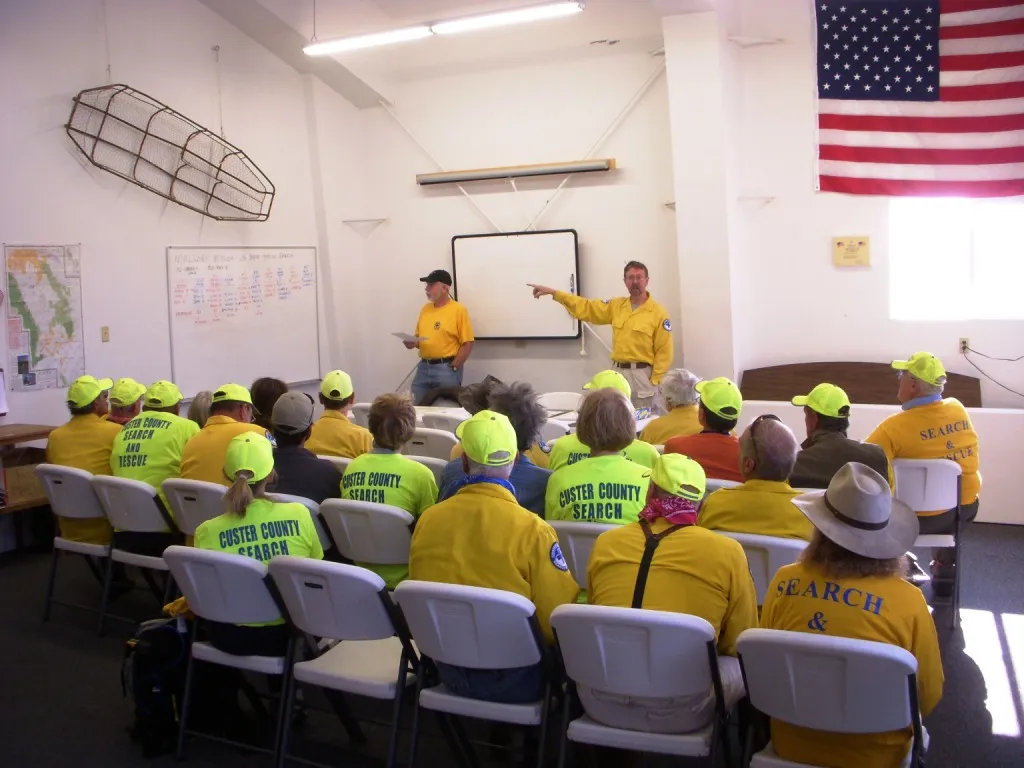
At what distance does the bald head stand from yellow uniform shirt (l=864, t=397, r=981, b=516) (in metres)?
1.63

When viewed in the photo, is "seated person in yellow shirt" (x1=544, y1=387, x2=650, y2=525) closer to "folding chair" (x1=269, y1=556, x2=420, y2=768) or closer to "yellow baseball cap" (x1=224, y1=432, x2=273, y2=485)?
"folding chair" (x1=269, y1=556, x2=420, y2=768)

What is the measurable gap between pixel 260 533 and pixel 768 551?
1.61 meters

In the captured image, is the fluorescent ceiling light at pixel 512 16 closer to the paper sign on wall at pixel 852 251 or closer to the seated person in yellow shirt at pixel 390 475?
the paper sign on wall at pixel 852 251

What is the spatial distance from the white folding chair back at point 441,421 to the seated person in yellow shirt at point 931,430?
234 cm

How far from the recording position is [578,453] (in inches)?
146

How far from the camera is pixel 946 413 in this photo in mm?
4285

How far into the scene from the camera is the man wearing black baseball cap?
25.8 feet

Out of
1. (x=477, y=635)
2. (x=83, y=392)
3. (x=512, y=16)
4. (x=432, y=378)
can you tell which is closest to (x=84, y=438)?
(x=83, y=392)

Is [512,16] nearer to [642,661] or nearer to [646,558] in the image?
[646,558]

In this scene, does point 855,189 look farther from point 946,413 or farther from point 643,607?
point 643,607

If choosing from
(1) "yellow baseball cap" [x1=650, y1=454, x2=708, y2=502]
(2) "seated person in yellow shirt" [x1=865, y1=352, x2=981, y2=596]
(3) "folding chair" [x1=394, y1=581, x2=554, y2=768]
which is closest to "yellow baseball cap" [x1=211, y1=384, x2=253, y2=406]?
(3) "folding chair" [x1=394, y1=581, x2=554, y2=768]

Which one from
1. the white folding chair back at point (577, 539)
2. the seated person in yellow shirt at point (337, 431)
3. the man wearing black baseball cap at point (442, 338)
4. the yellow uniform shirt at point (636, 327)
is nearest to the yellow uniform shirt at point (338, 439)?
the seated person in yellow shirt at point (337, 431)

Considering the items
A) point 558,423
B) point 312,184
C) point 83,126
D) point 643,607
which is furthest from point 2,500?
point 643,607

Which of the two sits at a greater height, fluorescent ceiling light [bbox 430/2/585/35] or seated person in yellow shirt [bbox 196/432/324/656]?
fluorescent ceiling light [bbox 430/2/585/35]
